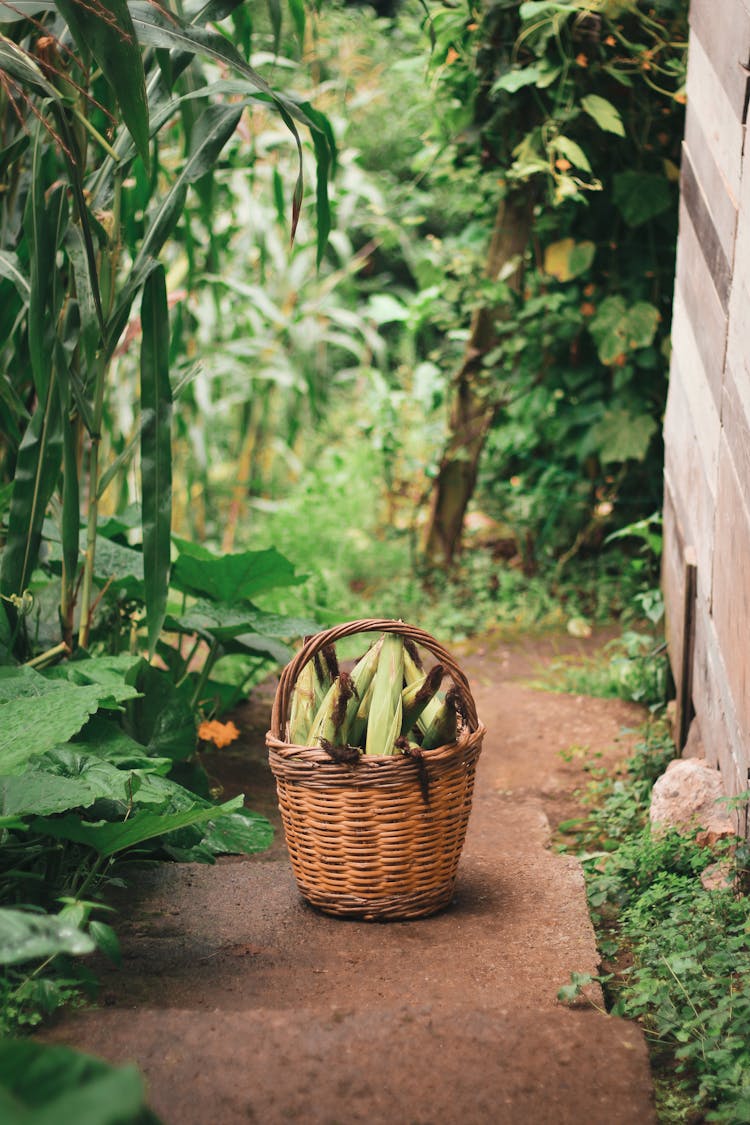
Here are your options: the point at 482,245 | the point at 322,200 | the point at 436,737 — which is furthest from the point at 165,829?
the point at 482,245

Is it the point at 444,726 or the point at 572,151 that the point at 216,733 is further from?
the point at 572,151

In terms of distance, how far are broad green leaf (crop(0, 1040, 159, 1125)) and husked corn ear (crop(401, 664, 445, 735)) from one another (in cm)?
108

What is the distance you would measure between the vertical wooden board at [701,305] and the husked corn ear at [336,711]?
1012mm

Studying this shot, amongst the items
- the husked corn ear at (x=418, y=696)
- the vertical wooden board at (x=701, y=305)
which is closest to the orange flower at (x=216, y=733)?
the husked corn ear at (x=418, y=696)

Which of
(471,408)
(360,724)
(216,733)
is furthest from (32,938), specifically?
(471,408)

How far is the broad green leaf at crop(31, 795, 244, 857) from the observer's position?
169 cm

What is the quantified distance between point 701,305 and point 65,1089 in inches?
87.8

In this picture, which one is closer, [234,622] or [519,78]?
[234,622]

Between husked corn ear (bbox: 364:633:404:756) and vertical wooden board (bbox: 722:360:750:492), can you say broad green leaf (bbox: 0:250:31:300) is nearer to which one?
husked corn ear (bbox: 364:633:404:756)

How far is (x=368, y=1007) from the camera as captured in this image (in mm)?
1605

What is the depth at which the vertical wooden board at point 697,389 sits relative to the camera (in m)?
2.43

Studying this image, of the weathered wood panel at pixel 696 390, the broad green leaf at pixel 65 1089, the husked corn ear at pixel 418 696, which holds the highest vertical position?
the weathered wood panel at pixel 696 390

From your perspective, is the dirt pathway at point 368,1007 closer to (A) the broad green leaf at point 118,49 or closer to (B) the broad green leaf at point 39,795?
(B) the broad green leaf at point 39,795

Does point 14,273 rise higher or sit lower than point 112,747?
higher
